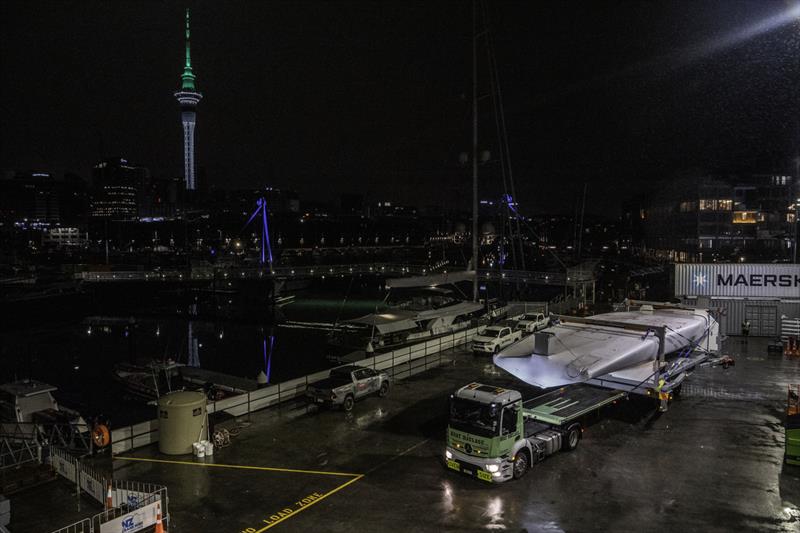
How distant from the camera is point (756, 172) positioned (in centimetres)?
9525

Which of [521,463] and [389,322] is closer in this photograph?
[521,463]

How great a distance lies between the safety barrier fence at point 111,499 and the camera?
9.77m

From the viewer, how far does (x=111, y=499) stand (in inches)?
438

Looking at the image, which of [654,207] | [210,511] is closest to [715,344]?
[210,511]

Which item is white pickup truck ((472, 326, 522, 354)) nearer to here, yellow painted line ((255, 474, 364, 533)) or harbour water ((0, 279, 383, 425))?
harbour water ((0, 279, 383, 425))

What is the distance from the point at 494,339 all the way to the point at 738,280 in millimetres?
15813

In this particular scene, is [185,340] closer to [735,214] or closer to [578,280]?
[578,280]

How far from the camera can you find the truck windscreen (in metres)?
12.6

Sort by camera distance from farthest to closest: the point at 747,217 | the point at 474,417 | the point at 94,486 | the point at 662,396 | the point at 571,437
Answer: the point at 747,217 → the point at 662,396 → the point at 571,437 → the point at 474,417 → the point at 94,486

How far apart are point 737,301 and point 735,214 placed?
70600mm

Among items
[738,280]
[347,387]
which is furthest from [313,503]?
[738,280]

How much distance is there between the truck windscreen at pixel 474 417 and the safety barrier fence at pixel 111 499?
6.55m

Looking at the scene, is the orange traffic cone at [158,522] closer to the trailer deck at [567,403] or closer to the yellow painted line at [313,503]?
the yellow painted line at [313,503]

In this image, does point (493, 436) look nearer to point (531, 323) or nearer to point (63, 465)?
point (63, 465)
